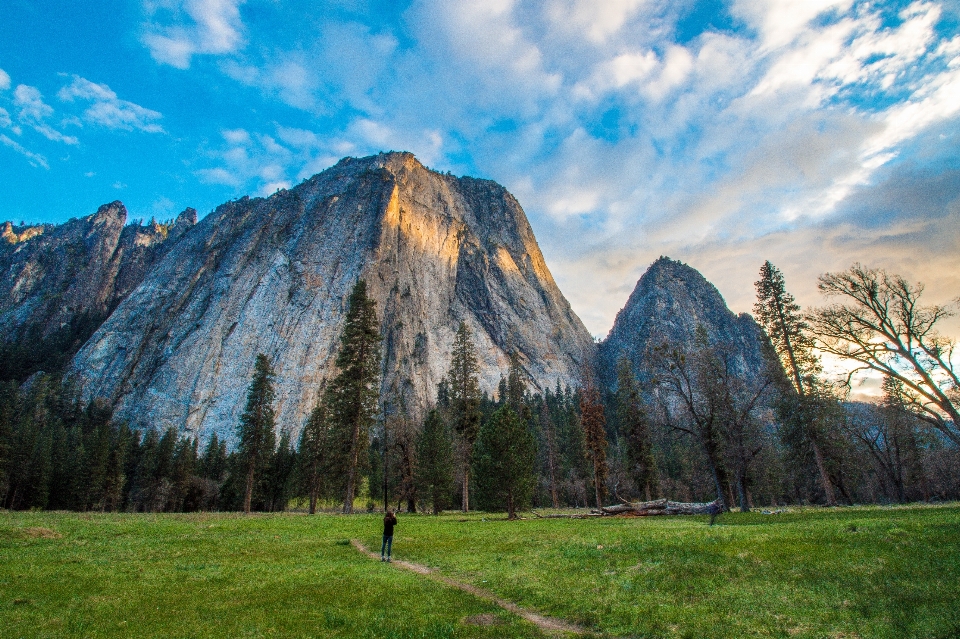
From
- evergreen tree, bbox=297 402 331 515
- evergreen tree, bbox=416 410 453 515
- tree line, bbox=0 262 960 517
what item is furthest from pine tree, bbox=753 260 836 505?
evergreen tree, bbox=297 402 331 515

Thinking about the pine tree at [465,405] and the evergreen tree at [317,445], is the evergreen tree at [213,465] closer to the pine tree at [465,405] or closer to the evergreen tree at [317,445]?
the evergreen tree at [317,445]

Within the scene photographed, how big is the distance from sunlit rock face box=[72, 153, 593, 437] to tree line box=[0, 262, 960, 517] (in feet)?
131

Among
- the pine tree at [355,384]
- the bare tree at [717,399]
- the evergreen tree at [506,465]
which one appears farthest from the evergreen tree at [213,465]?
the bare tree at [717,399]

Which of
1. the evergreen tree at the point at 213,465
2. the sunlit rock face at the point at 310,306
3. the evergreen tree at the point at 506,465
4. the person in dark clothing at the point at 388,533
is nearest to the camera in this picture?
the person in dark clothing at the point at 388,533

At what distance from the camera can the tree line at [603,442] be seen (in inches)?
1050

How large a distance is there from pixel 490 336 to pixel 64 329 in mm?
167716

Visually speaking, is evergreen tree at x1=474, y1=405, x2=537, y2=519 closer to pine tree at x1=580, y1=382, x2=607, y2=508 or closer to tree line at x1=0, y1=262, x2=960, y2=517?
tree line at x1=0, y1=262, x2=960, y2=517

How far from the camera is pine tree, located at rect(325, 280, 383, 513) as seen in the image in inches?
1651

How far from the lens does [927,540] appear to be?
492 inches

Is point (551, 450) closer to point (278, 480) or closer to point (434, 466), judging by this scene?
point (434, 466)

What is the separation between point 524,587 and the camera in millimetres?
11977

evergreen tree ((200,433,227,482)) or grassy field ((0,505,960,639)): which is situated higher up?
evergreen tree ((200,433,227,482))

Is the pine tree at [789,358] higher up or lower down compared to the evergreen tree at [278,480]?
higher up

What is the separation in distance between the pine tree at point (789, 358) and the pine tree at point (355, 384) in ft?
113
